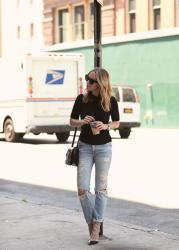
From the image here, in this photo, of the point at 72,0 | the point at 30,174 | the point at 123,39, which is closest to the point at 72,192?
the point at 30,174

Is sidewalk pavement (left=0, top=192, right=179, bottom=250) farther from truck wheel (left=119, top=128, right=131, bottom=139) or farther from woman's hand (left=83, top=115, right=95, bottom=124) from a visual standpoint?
truck wheel (left=119, top=128, right=131, bottom=139)

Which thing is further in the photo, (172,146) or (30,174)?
(172,146)

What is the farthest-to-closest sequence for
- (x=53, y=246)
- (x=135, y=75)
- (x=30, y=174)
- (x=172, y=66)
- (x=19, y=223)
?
(x=135, y=75)
(x=172, y=66)
(x=30, y=174)
(x=19, y=223)
(x=53, y=246)

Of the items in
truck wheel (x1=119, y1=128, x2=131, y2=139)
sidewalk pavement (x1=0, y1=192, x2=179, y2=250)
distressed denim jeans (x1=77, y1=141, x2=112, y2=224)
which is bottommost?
truck wheel (x1=119, y1=128, x2=131, y2=139)

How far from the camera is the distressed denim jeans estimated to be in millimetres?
7188

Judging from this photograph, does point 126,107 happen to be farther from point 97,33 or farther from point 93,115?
point 93,115

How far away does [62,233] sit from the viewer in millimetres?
7520

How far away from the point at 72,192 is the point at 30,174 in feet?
8.88

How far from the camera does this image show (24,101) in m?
22.8

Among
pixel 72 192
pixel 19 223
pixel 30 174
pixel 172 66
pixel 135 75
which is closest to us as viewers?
pixel 19 223

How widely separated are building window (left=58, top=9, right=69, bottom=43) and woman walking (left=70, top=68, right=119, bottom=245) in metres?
34.1

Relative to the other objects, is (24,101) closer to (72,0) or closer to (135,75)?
(135,75)

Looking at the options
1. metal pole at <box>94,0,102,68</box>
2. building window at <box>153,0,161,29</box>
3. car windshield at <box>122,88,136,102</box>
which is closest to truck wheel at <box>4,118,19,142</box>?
car windshield at <box>122,88,136,102</box>

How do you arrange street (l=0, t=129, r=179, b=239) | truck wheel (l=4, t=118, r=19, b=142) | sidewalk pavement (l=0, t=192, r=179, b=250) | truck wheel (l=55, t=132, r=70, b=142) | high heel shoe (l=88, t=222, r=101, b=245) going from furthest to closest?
truck wheel (l=55, t=132, r=70, b=142) < truck wheel (l=4, t=118, r=19, b=142) < street (l=0, t=129, r=179, b=239) < high heel shoe (l=88, t=222, r=101, b=245) < sidewalk pavement (l=0, t=192, r=179, b=250)
